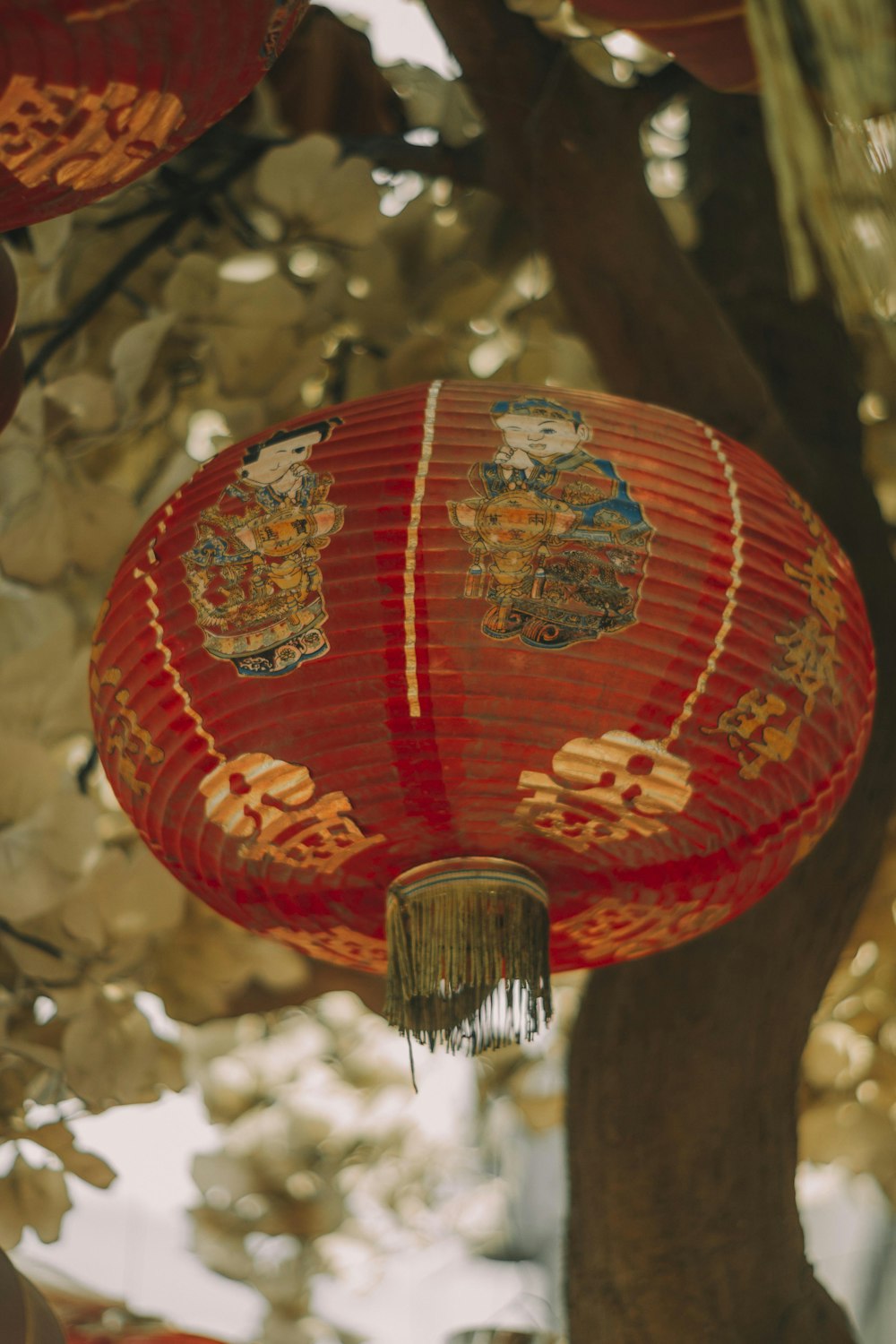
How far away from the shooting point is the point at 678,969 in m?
1.76

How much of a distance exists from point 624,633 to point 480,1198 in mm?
2529

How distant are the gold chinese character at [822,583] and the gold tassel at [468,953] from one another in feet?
0.96

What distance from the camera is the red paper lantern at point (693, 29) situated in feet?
5.16

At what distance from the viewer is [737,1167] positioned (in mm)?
1676

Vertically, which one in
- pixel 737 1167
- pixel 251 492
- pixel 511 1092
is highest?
pixel 251 492

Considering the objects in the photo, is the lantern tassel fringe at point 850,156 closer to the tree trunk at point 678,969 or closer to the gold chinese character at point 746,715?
the gold chinese character at point 746,715

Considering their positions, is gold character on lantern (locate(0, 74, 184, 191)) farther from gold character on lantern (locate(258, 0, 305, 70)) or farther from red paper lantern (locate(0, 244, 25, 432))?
red paper lantern (locate(0, 244, 25, 432))

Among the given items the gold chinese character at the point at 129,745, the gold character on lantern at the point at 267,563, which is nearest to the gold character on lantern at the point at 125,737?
the gold chinese character at the point at 129,745

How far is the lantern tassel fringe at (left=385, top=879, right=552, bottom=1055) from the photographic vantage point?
1243 mm

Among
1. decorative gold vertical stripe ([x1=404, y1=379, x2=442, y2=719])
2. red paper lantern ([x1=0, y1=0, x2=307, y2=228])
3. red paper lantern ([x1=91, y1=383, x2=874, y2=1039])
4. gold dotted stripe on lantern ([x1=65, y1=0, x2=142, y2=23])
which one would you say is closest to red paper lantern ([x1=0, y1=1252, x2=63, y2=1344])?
red paper lantern ([x1=91, y1=383, x2=874, y2=1039])

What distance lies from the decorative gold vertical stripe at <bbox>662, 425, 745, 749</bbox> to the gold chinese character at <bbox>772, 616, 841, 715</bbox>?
5 centimetres

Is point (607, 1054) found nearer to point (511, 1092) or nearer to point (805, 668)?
point (805, 668)

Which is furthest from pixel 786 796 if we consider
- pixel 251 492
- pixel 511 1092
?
pixel 511 1092

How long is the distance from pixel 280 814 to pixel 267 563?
0.62 ft
